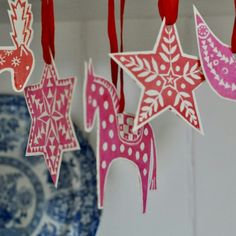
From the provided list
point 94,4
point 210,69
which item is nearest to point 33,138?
point 210,69

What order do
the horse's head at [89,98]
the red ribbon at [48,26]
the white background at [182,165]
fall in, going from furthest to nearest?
the white background at [182,165]
the red ribbon at [48,26]
the horse's head at [89,98]

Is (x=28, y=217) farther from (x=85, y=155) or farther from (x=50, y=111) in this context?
(x=50, y=111)

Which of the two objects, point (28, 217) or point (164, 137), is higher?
point (164, 137)

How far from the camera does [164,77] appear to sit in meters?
0.50

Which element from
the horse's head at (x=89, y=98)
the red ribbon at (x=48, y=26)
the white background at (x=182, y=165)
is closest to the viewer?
the horse's head at (x=89, y=98)

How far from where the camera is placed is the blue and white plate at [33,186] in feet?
2.53

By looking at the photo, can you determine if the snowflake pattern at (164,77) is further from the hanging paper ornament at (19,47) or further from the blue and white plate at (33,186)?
the blue and white plate at (33,186)

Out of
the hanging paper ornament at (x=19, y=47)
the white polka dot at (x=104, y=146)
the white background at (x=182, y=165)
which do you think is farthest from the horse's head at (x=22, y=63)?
the white background at (x=182, y=165)

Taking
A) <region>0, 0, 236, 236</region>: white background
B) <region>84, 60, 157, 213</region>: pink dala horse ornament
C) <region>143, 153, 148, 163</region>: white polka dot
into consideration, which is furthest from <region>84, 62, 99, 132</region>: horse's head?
<region>0, 0, 236, 236</region>: white background

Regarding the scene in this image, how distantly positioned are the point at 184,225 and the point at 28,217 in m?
0.23

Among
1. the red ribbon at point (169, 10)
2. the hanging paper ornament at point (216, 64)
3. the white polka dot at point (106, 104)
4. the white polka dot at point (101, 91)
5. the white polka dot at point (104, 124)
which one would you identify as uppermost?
the red ribbon at point (169, 10)

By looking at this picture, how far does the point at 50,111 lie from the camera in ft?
1.72

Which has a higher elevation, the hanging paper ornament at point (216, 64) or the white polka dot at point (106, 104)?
the hanging paper ornament at point (216, 64)

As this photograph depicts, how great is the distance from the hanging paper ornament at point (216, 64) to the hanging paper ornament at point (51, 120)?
14cm
